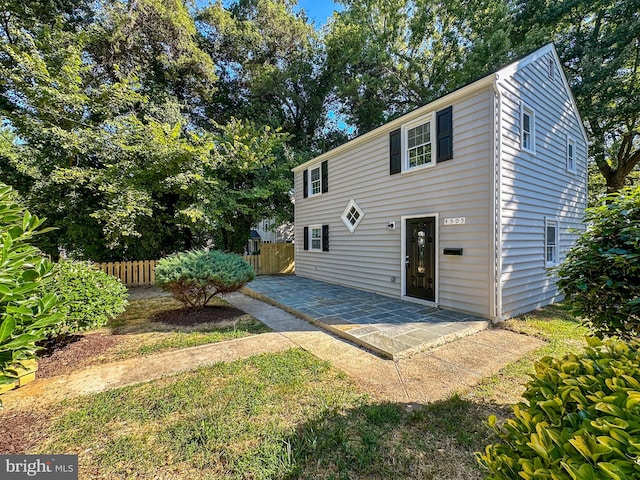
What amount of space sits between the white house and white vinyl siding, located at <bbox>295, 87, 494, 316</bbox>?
2 centimetres

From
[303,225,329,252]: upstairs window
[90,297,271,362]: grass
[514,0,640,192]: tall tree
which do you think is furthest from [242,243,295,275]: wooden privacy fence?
[514,0,640,192]: tall tree

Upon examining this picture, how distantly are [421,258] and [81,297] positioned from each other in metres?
6.56

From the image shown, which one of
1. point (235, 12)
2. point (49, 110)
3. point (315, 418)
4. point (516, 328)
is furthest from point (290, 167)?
point (315, 418)

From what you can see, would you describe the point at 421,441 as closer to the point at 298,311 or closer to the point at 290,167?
the point at 298,311

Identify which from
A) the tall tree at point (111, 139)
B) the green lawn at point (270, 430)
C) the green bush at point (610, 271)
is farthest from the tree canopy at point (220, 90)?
the green bush at point (610, 271)

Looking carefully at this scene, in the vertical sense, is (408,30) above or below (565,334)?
above

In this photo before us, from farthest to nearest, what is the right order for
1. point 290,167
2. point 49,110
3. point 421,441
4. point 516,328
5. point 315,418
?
point 290,167 < point 49,110 < point 516,328 < point 315,418 < point 421,441

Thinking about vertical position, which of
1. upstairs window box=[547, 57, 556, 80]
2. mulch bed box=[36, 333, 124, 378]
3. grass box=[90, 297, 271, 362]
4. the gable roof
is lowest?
grass box=[90, 297, 271, 362]

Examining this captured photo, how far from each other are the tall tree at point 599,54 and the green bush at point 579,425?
1429 cm

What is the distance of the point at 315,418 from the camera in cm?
255

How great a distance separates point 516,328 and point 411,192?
11.9 ft

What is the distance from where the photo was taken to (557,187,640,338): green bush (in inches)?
80.4

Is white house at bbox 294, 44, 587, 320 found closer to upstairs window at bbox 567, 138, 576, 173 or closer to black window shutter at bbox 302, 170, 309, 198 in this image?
upstairs window at bbox 567, 138, 576, 173

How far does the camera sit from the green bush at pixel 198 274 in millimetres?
5578
